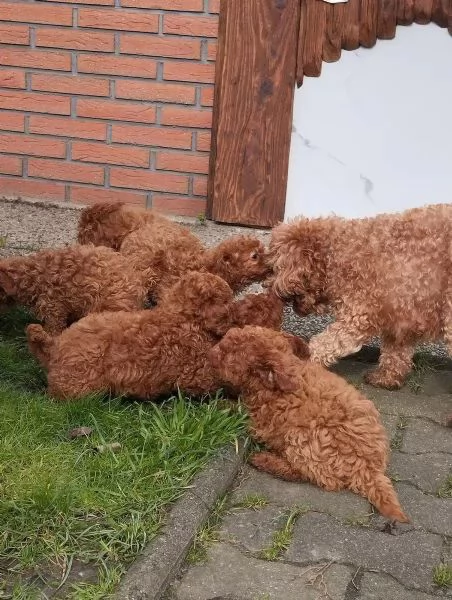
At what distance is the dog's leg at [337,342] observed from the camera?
4828 mm

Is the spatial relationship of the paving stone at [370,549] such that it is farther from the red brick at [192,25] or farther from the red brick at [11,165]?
the red brick at [11,165]

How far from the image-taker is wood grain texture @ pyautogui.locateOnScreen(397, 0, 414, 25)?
6059 millimetres

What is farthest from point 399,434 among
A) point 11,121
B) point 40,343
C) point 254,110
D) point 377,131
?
point 11,121

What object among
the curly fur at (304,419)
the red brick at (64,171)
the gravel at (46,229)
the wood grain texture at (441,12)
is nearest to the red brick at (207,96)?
the gravel at (46,229)

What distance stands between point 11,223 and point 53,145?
72 centimetres

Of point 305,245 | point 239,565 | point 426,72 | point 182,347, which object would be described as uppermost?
point 426,72

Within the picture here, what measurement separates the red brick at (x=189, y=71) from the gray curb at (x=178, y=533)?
3.42 m

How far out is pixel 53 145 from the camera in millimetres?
6984

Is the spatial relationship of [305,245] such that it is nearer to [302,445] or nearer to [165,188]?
[302,445]

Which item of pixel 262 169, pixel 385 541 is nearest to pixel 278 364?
pixel 385 541

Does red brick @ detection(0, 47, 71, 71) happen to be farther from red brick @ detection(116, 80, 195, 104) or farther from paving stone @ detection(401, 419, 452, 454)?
paving stone @ detection(401, 419, 452, 454)

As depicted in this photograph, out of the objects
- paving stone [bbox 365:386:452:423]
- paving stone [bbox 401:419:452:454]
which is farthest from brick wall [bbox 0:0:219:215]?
paving stone [bbox 401:419:452:454]

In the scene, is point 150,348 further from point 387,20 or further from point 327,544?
point 387,20

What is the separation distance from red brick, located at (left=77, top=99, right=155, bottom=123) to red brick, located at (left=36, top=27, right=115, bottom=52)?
1.29ft
